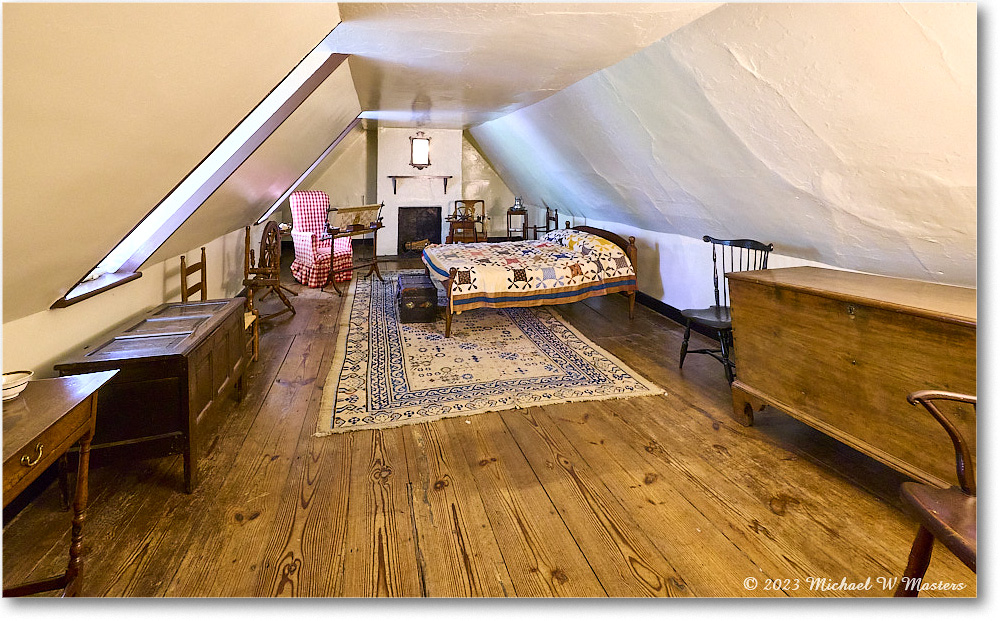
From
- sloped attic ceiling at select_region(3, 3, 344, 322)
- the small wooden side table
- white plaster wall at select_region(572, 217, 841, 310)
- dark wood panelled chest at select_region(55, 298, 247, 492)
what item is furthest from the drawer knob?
white plaster wall at select_region(572, 217, 841, 310)

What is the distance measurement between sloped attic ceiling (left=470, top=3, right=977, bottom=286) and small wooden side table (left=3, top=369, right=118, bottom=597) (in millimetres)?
2741

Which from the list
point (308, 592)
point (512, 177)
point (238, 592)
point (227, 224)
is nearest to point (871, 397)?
point (308, 592)

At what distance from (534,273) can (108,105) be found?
3.54 meters

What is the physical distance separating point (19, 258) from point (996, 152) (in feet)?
10.6

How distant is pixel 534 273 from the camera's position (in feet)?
15.0

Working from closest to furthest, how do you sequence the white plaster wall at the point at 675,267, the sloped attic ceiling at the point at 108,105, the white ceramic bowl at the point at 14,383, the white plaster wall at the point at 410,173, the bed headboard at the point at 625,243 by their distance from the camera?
the sloped attic ceiling at the point at 108,105, the white ceramic bowl at the point at 14,383, the white plaster wall at the point at 675,267, the bed headboard at the point at 625,243, the white plaster wall at the point at 410,173

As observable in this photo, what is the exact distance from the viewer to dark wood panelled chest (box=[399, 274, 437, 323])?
15.3 feet

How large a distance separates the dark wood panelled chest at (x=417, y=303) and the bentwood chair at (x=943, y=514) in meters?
3.76

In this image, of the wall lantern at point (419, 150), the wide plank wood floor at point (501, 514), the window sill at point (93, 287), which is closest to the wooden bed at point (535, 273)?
the wide plank wood floor at point (501, 514)

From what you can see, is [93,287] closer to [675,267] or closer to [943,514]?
[943,514]

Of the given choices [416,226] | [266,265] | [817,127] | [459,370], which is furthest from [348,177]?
[817,127]

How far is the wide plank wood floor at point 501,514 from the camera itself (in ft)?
5.30

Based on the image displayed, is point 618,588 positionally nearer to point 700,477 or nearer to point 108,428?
point 700,477

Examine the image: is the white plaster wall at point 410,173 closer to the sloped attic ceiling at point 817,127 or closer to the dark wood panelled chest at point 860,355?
the sloped attic ceiling at point 817,127
